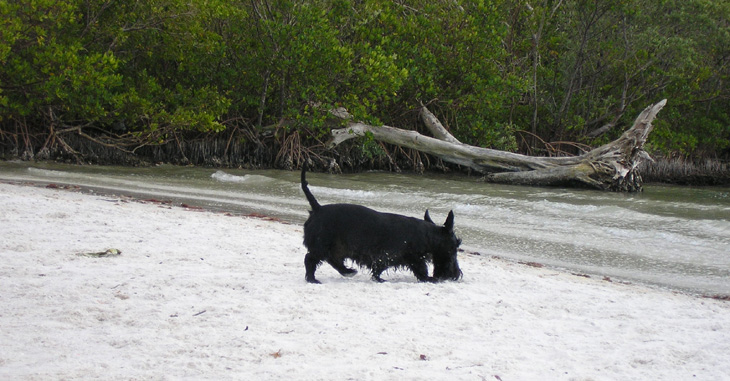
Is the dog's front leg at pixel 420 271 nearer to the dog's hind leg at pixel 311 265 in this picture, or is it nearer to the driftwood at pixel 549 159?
the dog's hind leg at pixel 311 265

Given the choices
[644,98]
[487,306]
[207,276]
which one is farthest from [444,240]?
[644,98]

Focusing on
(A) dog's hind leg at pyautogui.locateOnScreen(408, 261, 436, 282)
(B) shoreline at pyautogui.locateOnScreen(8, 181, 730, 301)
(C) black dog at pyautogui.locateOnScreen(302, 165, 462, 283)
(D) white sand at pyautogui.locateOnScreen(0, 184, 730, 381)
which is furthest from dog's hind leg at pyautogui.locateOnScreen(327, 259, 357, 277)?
(B) shoreline at pyautogui.locateOnScreen(8, 181, 730, 301)

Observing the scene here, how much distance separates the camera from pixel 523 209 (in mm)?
12227

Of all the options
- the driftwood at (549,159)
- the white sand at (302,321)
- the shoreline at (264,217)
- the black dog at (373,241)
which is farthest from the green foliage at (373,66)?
the black dog at (373,241)

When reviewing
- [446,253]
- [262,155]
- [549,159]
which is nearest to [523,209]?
[549,159]

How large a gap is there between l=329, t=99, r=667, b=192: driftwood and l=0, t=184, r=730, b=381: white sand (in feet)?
33.9

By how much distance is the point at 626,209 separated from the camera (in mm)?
12320

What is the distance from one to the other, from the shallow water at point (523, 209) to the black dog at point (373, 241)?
104 inches

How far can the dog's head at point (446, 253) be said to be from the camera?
19.2 feet

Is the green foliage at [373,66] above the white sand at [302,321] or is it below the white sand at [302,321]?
above

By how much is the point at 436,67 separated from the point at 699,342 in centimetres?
1577

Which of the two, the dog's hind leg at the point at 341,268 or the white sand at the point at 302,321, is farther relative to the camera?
the dog's hind leg at the point at 341,268

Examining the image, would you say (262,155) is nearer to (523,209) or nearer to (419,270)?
(523,209)

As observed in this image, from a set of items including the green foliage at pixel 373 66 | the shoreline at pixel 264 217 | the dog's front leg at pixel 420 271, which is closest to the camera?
the dog's front leg at pixel 420 271
